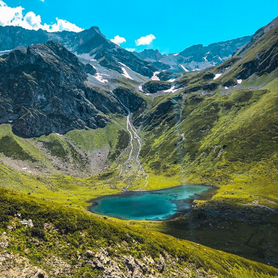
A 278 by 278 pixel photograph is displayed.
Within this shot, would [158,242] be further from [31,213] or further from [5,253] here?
[5,253]

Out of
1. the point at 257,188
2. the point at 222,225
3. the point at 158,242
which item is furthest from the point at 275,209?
the point at 158,242

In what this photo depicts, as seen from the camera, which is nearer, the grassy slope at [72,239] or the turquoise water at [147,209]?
the grassy slope at [72,239]

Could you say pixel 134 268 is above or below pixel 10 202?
below

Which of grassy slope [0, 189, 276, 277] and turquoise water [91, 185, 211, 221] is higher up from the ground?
grassy slope [0, 189, 276, 277]

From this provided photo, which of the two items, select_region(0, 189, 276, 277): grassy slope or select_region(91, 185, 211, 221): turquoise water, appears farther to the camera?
select_region(91, 185, 211, 221): turquoise water

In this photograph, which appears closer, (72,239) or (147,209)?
(72,239)

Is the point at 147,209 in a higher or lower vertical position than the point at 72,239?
lower

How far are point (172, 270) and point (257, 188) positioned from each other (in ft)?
503

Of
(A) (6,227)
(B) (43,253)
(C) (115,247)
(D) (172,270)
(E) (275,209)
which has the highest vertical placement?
(A) (6,227)

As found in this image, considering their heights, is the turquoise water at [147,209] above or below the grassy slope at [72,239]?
below

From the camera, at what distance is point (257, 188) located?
19862 cm

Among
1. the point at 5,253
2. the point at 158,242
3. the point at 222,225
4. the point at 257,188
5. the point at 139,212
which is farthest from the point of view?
the point at 257,188

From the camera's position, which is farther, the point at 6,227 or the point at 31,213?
the point at 31,213

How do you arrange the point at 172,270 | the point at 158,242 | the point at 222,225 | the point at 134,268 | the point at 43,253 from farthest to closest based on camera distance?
the point at 222,225 < the point at 158,242 < the point at 172,270 < the point at 134,268 < the point at 43,253
